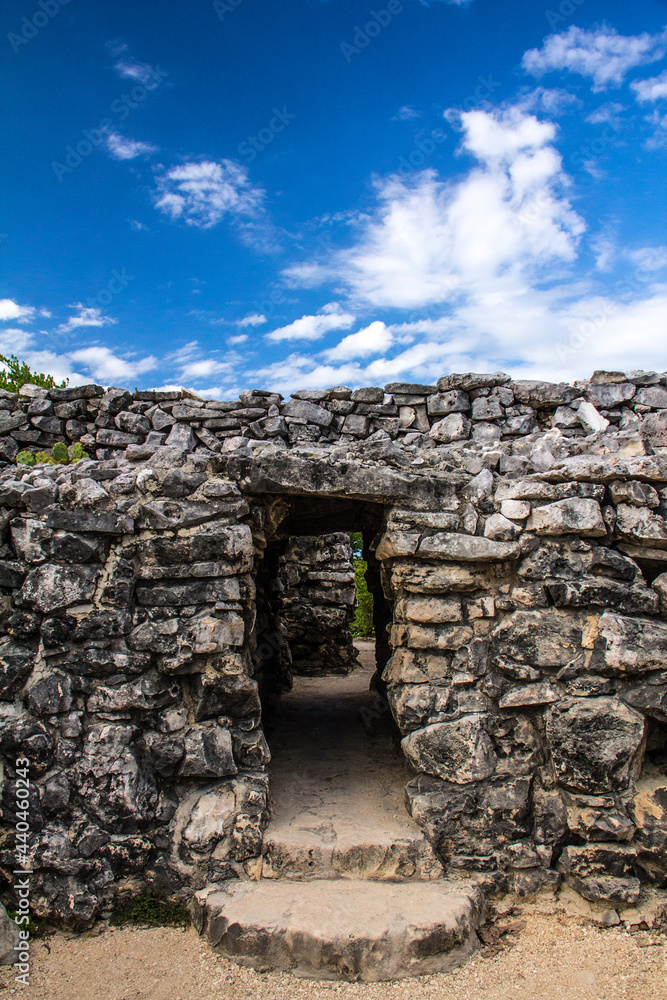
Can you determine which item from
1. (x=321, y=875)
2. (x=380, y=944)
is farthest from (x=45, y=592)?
(x=380, y=944)

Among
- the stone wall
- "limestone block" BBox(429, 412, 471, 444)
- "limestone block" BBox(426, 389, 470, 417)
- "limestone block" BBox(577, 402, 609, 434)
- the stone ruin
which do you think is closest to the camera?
the stone ruin

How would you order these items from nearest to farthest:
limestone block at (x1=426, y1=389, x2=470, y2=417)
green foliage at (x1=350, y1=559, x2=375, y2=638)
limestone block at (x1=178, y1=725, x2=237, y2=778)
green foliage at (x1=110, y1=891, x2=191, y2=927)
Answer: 1. green foliage at (x1=110, y1=891, x2=191, y2=927)
2. limestone block at (x1=178, y1=725, x2=237, y2=778)
3. limestone block at (x1=426, y1=389, x2=470, y2=417)
4. green foliage at (x1=350, y1=559, x2=375, y2=638)

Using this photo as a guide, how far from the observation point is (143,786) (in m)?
3.96

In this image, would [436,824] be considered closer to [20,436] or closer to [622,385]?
[622,385]

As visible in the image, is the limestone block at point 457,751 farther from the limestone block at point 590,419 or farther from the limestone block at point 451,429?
the limestone block at point 590,419

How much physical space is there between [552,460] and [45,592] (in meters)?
3.67

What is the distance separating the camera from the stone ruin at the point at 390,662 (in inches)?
154

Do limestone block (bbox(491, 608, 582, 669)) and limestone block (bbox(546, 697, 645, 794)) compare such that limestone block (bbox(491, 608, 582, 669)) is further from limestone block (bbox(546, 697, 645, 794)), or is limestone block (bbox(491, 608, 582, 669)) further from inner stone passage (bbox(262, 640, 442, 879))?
inner stone passage (bbox(262, 640, 442, 879))

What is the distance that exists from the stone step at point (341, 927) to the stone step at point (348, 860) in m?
0.10

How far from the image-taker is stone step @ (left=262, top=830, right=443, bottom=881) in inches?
154

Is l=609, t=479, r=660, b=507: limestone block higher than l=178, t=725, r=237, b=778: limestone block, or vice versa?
l=609, t=479, r=660, b=507: limestone block

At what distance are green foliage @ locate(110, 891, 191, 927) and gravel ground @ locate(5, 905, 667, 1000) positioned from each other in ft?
0.17

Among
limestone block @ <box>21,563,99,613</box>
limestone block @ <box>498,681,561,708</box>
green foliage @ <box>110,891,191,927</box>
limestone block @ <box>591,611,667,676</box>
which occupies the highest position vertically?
limestone block @ <box>21,563,99,613</box>

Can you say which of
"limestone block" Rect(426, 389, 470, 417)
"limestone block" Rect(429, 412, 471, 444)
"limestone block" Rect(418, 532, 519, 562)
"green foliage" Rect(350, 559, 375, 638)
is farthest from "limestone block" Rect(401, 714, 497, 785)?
"green foliage" Rect(350, 559, 375, 638)
